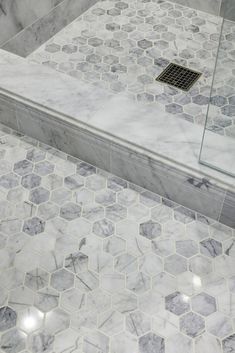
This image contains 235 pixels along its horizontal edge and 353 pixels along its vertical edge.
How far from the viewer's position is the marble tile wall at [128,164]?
6.28 ft

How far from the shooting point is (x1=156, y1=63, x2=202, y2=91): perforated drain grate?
8.52 feet

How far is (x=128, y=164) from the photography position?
2055mm

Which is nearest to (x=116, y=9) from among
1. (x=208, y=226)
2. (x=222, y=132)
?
(x=222, y=132)

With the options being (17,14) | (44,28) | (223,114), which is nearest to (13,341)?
(223,114)

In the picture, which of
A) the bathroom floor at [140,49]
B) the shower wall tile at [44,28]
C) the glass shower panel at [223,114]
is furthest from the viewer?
the shower wall tile at [44,28]

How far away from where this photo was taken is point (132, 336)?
166 centimetres

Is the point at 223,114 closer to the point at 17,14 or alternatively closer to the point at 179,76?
the point at 179,76

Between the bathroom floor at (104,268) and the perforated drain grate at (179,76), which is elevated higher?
the perforated drain grate at (179,76)

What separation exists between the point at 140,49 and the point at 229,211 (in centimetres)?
135

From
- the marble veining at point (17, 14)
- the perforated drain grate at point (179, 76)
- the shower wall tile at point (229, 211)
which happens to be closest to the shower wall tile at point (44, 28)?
the marble veining at point (17, 14)

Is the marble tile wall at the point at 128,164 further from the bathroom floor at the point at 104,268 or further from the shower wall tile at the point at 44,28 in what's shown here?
the shower wall tile at the point at 44,28

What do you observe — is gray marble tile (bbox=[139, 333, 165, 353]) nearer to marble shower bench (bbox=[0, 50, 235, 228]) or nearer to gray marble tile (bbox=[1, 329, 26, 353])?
gray marble tile (bbox=[1, 329, 26, 353])

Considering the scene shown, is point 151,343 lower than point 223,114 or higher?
lower

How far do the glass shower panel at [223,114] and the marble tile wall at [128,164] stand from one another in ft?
0.37
